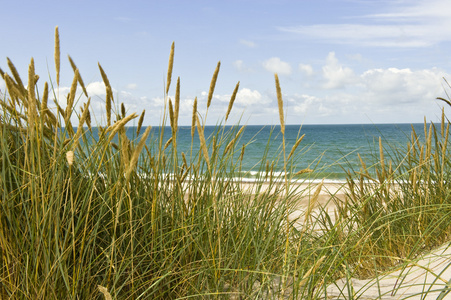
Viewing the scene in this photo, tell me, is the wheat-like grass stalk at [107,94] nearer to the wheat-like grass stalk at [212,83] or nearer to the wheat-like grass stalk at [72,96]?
the wheat-like grass stalk at [72,96]

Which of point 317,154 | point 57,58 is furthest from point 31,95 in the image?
point 317,154

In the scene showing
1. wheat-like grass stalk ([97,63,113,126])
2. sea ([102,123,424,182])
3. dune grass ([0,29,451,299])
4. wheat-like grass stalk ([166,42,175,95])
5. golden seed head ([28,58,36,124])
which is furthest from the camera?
sea ([102,123,424,182])

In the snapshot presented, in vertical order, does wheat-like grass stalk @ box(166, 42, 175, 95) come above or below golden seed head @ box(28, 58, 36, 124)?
above

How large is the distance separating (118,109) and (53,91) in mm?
311

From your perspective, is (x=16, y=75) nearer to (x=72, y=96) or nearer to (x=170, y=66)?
(x=72, y=96)

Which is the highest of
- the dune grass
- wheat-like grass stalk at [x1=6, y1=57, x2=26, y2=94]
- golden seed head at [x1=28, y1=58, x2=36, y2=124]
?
wheat-like grass stalk at [x1=6, y1=57, x2=26, y2=94]

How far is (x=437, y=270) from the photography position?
2072 mm

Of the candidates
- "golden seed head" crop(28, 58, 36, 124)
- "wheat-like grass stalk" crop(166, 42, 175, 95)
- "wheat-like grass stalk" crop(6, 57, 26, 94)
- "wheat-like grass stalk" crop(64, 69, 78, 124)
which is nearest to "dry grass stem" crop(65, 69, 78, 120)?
"wheat-like grass stalk" crop(64, 69, 78, 124)

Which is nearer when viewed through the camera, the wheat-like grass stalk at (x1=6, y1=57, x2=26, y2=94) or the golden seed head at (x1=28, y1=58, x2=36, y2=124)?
the golden seed head at (x1=28, y1=58, x2=36, y2=124)

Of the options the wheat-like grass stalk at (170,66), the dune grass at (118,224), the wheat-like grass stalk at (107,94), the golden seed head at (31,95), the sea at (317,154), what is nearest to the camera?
the golden seed head at (31,95)

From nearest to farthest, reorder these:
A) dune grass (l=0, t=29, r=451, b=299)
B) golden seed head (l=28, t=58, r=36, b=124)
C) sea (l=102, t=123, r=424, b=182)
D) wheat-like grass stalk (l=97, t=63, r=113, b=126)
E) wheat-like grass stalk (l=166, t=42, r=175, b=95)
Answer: golden seed head (l=28, t=58, r=36, b=124) < dune grass (l=0, t=29, r=451, b=299) < wheat-like grass stalk (l=97, t=63, r=113, b=126) < wheat-like grass stalk (l=166, t=42, r=175, b=95) < sea (l=102, t=123, r=424, b=182)

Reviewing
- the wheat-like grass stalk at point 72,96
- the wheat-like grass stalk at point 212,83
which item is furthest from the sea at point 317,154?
the wheat-like grass stalk at point 72,96

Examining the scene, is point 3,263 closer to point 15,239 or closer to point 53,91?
point 15,239

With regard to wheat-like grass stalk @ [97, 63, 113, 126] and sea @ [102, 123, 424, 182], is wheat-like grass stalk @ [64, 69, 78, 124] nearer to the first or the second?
wheat-like grass stalk @ [97, 63, 113, 126]
